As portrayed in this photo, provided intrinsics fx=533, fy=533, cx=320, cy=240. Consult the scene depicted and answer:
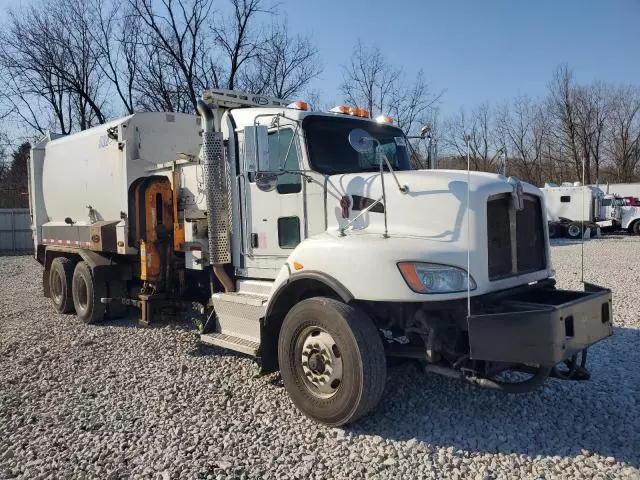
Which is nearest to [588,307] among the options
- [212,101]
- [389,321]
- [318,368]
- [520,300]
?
[520,300]

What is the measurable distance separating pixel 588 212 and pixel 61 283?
85.6ft

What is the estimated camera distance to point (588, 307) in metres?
4.07

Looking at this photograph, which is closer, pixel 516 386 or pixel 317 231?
pixel 516 386

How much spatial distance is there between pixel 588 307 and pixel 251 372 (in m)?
3.40

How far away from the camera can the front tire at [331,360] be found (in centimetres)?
405

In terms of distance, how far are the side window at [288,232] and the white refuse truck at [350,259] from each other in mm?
17

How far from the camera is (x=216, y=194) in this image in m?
5.87

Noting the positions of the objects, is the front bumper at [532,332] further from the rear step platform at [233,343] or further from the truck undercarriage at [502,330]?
the rear step platform at [233,343]

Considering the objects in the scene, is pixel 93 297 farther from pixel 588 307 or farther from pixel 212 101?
pixel 588 307

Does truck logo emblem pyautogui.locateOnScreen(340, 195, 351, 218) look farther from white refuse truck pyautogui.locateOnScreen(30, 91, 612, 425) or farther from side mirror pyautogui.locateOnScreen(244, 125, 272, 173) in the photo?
side mirror pyautogui.locateOnScreen(244, 125, 272, 173)

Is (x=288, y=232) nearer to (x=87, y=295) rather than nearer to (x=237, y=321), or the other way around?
(x=237, y=321)

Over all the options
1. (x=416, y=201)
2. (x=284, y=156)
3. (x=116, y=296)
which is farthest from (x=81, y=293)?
(x=416, y=201)

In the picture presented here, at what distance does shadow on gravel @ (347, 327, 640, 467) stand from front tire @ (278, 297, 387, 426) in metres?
0.33

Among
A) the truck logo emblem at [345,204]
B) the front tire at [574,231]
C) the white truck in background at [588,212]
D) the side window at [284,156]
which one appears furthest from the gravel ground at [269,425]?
the white truck in background at [588,212]
